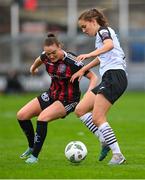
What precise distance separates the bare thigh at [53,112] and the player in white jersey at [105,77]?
465 millimetres

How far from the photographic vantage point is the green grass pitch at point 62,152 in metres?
11.9

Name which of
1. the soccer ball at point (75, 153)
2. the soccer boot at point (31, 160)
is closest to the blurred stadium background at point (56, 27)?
the soccer boot at point (31, 160)

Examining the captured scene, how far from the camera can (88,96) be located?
13.5 metres

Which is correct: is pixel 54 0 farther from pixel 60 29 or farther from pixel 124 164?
pixel 124 164

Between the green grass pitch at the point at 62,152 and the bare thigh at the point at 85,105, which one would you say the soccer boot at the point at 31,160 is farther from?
the bare thigh at the point at 85,105

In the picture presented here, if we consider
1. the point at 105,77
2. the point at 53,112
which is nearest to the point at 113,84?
the point at 105,77

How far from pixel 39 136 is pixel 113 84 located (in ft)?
4.80

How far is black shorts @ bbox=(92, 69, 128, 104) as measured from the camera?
43.0ft

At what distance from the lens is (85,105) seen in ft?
43.9

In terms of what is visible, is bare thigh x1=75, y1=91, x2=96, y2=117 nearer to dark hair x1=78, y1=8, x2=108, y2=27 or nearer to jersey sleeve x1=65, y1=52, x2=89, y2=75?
jersey sleeve x1=65, y1=52, x2=89, y2=75

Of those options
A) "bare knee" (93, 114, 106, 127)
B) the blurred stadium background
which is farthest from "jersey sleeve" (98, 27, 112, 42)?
the blurred stadium background

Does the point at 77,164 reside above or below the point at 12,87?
above

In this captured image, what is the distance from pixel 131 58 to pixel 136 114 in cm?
2475

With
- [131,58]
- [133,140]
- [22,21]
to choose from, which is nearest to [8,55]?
[22,21]
